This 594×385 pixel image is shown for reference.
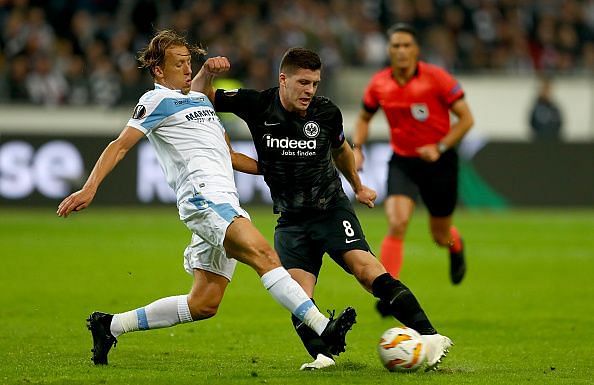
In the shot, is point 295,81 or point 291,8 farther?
point 291,8

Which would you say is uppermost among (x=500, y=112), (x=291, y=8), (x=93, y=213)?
(x=291, y=8)

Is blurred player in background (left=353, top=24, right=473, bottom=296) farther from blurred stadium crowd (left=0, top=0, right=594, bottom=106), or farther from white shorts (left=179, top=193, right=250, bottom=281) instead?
blurred stadium crowd (left=0, top=0, right=594, bottom=106)

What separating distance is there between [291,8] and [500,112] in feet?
16.2

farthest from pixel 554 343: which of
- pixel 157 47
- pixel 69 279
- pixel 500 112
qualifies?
pixel 500 112

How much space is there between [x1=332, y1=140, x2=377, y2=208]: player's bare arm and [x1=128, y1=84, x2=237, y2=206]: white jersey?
2.68 ft

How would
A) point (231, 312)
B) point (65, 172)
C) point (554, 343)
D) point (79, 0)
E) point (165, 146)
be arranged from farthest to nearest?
point (79, 0), point (65, 172), point (231, 312), point (554, 343), point (165, 146)

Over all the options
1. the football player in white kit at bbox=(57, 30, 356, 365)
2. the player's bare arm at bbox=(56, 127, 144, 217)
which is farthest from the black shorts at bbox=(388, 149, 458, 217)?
the player's bare arm at bbox=(56, 127, 144, 217)

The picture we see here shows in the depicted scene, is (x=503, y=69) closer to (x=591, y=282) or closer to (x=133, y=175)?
(x=133, y=175)

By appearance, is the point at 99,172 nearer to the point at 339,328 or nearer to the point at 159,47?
the point at 159,47

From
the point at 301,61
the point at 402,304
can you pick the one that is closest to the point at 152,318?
the point at 402,304

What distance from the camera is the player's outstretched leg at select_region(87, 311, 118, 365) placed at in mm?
7535

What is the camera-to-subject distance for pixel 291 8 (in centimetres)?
2491

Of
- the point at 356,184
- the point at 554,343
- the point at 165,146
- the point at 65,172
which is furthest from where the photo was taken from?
the point at 65,172

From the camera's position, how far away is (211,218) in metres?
7.03
